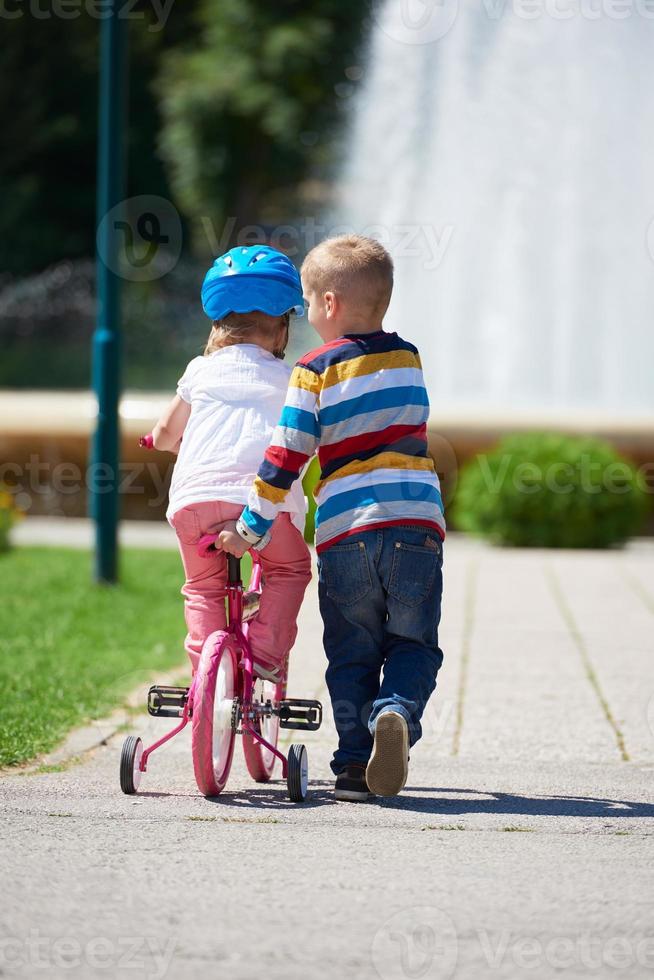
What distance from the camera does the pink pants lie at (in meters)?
4.29

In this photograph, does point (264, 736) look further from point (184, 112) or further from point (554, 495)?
point (184, 112)

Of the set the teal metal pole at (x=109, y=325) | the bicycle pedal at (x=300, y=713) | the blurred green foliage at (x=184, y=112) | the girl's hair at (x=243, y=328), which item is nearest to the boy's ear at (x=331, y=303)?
the girl's hair at (x=243, y=328)

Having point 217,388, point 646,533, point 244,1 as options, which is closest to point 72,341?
point 244,1

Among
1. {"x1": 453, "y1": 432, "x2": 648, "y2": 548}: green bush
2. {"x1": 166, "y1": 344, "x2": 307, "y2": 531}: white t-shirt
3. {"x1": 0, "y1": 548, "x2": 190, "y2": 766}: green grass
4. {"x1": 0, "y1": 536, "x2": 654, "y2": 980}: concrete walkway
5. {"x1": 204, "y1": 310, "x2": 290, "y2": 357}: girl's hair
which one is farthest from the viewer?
{"x1": 453, "y1": 432, "x2": 648, "y2": 548}: green bush

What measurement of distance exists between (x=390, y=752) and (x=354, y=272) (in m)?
1.35

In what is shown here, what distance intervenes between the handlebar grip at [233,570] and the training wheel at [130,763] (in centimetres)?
51

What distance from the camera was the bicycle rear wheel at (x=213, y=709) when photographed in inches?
161

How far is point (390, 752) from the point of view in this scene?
4086 millimetres

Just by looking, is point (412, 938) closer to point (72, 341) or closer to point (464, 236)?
point (464, 236)

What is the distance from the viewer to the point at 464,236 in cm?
1827

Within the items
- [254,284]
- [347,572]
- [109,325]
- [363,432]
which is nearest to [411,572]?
[347,572]

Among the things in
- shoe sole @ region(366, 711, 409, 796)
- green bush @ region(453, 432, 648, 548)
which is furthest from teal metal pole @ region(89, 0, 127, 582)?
shoe sole @ region(366, 711, 409, 796)

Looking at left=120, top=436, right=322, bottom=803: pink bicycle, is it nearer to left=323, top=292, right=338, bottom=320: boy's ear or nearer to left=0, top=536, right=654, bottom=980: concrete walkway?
left=0, top=536, right=654, bottom=980: concrete walkway

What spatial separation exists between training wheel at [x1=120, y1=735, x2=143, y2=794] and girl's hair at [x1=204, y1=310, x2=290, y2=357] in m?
1.13
